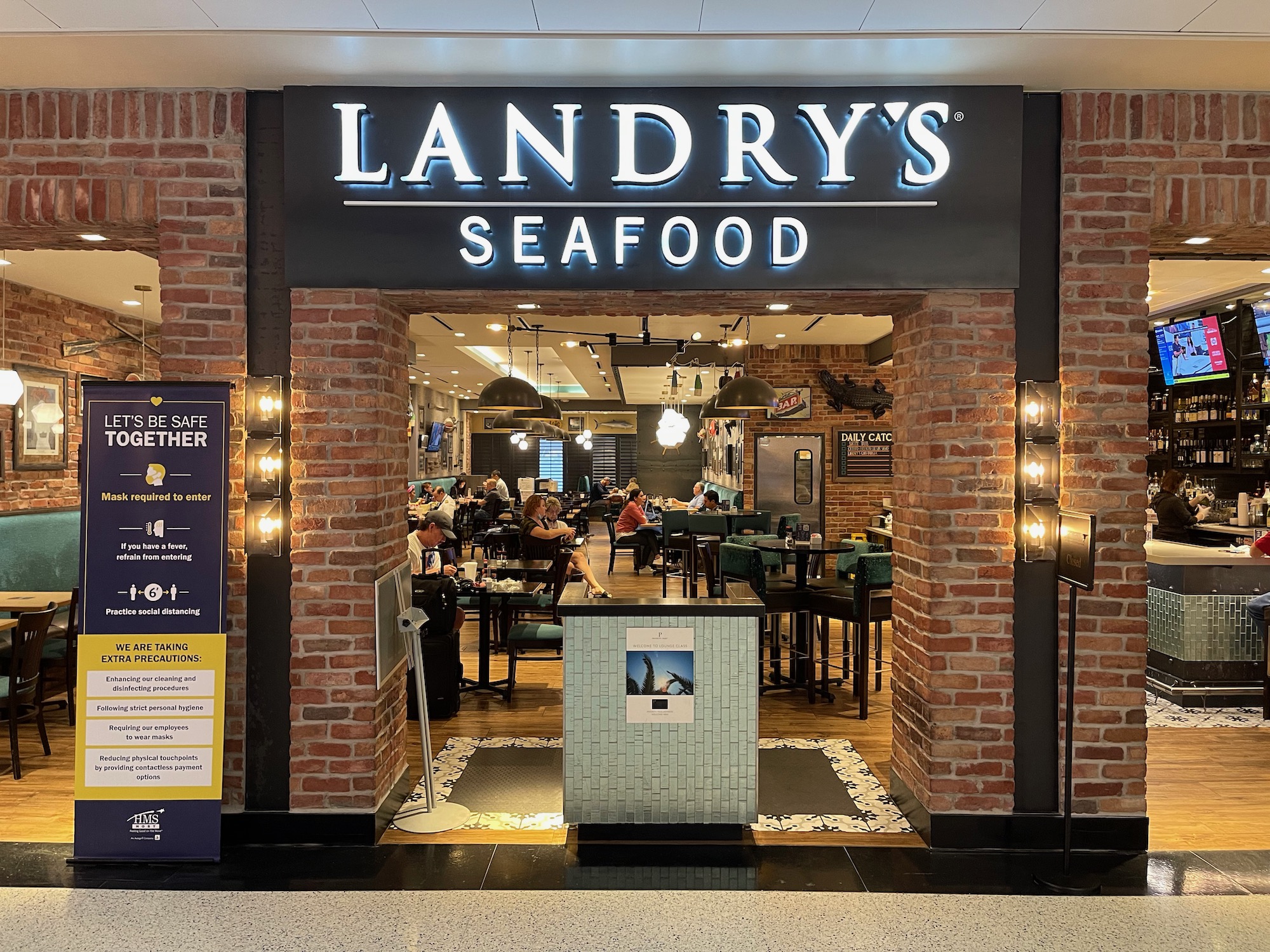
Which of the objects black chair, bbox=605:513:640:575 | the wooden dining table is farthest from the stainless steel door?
the wooden dining table

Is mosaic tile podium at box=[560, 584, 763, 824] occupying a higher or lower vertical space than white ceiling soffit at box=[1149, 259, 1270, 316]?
lower

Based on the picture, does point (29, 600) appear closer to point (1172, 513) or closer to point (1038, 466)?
point (1038, 466)

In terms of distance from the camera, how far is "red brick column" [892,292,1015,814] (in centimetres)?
363

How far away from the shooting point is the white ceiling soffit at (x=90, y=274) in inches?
227

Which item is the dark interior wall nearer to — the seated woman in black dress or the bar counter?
the seated woman in black dress

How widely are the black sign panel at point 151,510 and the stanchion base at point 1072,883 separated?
11.7ft

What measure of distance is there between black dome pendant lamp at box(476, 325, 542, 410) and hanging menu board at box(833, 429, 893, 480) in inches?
166

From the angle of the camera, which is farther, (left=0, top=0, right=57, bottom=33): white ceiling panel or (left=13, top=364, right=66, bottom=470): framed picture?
(left=13, top=364, right=66, bottom=470): framed picture

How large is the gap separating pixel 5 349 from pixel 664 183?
19.8ft

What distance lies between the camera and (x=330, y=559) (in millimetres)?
3652

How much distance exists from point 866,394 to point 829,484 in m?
1.21

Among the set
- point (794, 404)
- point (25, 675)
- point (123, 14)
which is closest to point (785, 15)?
point (123, 14)

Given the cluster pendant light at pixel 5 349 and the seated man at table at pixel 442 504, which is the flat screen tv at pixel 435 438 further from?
the cluster pendant light at pixel 5 349

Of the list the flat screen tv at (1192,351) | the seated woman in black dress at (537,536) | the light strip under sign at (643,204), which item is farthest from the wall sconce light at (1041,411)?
the flat screen tv at (1192,351)
